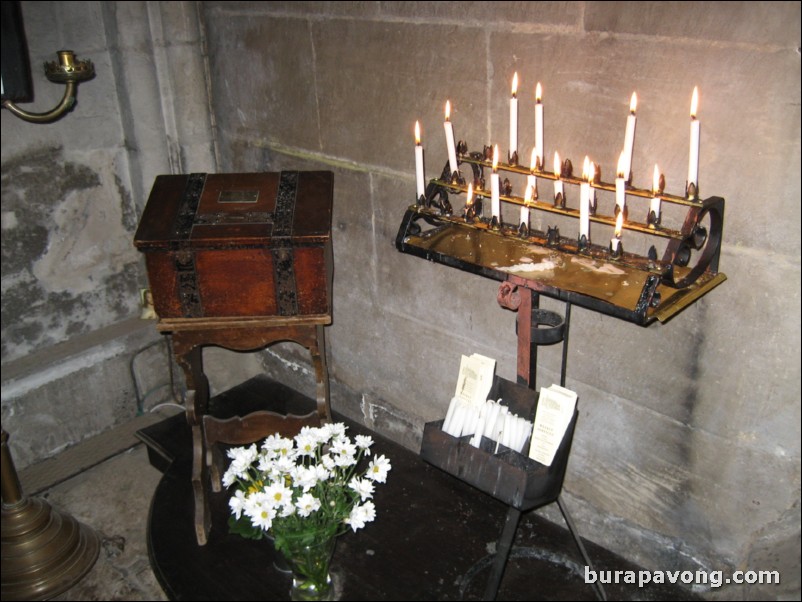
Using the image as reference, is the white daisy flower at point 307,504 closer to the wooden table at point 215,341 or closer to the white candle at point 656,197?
the wooden table at point 215,341

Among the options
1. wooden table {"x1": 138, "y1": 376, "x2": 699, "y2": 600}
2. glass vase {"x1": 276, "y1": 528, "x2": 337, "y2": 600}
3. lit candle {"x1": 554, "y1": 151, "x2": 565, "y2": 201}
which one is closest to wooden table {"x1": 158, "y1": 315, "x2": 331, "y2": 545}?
wooden table {"x1": 138, "y1": 376, "x2": 699, "y2": 600}

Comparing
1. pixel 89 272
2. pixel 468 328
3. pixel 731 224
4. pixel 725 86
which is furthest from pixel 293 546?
pixel 89 272

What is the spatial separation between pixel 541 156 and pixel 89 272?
245 cm

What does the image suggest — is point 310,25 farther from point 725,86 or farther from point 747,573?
point 747,573

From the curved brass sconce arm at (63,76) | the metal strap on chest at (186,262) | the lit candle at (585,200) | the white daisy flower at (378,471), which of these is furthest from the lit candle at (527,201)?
the curved brass sconce arm at (63,76)

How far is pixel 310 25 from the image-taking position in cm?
276

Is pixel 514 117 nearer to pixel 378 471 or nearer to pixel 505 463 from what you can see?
pixel 505 463

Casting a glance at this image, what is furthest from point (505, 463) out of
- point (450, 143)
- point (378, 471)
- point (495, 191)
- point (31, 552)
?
point (31, 552)

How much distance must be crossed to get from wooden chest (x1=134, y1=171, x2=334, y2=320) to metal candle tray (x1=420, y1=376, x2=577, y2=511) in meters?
0.64

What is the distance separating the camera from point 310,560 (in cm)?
212

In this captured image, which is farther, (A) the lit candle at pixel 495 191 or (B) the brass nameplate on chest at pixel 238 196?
(B) the brass nameplate on chest at pixel 238 196

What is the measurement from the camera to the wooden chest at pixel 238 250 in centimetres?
239

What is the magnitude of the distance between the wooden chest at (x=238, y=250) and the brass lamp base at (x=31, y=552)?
1.01m

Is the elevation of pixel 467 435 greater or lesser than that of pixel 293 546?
greater
